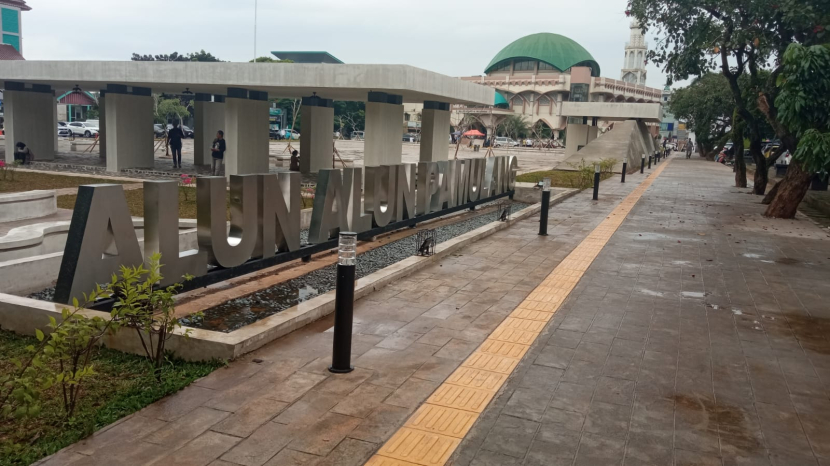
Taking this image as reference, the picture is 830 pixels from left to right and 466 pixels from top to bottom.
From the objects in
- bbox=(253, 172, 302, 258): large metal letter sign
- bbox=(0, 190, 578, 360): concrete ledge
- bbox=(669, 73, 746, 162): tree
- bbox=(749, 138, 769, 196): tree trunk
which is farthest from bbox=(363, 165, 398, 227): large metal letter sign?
bbox=(669, 73, 746, 162): tree

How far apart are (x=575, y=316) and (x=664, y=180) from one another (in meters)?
25.7

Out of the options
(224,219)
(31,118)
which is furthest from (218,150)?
(224,219)

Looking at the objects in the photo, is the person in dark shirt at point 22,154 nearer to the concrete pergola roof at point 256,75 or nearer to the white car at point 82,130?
the concrete pergola roof at point 256,75

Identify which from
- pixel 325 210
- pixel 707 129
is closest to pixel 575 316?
pixel 325 210

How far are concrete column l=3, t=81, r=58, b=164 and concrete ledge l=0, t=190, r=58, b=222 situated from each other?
13.8 m

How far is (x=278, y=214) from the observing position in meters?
8.23

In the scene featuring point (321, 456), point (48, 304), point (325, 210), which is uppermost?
point (325, 210)

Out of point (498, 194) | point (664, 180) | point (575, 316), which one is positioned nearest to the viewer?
point (575, 316)

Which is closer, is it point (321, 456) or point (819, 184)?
point (321, 456)

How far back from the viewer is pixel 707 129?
5228 cm

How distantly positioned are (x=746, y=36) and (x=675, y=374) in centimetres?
1545

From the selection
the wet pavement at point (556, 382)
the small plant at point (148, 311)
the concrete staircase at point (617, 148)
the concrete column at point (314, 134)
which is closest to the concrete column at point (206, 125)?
the concrete column at point (314, 134)

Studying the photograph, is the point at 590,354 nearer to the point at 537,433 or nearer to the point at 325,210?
the point at 537,433

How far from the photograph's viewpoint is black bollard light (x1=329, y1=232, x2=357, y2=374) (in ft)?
17.1
